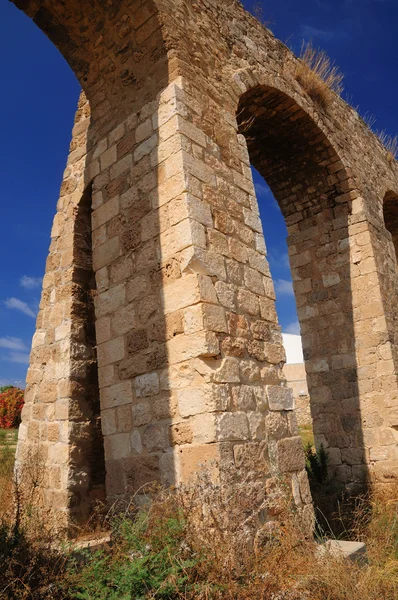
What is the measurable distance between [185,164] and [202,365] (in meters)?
1.63

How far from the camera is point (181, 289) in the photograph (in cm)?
359

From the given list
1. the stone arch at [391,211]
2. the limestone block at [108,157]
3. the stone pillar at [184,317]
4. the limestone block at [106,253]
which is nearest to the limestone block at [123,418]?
Answer: the stone pillar at [184,317]

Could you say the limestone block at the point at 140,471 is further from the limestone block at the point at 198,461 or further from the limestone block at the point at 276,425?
the limestone block at the point at 276,425

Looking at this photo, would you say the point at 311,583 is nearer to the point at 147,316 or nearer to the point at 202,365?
the point at 202,365

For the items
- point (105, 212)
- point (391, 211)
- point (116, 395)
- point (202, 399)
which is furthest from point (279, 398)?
point (391, 211)

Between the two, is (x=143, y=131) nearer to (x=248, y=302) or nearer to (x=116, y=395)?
(x=248, y=302)

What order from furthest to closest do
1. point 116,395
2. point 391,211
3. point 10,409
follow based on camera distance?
1. point 10,409
2. point 391,211
3. point 116,395

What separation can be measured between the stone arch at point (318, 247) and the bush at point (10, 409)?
8.53 m

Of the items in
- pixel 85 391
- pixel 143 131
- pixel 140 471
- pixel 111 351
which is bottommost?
pixel 140 471

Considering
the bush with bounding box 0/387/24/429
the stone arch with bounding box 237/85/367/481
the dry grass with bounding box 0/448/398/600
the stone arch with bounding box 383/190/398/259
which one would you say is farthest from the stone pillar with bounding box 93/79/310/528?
the bush with bounding box 0/387/24/429

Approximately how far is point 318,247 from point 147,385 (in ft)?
A: 13.8

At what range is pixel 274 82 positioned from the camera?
5.81 m

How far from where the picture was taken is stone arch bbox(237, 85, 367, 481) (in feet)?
20.4

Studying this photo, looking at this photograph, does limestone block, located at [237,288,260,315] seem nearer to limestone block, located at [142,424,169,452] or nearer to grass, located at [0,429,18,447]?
limestone block, located at [142,424,169,452]
